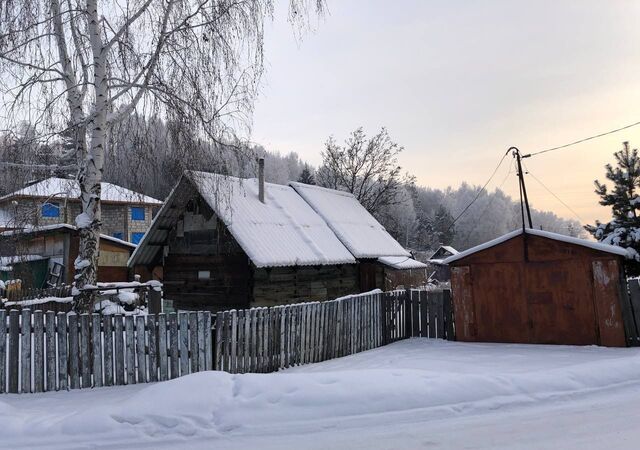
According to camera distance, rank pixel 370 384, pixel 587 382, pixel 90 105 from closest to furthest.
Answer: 1. pixel 370 384
2. pixel 587 382
3. pixel 90 105

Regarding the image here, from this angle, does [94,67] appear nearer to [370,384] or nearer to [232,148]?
[232,148]

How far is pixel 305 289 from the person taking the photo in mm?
16156

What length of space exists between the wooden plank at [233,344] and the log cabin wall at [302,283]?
5518 mm

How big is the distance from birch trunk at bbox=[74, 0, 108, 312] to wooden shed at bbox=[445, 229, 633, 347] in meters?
9.00

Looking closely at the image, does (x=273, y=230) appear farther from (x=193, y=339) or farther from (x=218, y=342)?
(x=193, y=339)

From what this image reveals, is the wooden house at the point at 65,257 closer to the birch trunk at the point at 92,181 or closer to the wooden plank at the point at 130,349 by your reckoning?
the birch trunk at the point at 92,181

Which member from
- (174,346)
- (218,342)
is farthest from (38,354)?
(218,342)

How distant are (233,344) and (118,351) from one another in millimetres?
2076

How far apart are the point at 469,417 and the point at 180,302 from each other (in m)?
12.8

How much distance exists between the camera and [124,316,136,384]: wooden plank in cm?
779

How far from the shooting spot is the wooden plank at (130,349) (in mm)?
7785

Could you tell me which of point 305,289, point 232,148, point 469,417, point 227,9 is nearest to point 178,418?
point 469,417

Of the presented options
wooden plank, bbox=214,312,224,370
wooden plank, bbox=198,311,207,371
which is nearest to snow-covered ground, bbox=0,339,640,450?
wooden plank, bbox=198,311,207,371

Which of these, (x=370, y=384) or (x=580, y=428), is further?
(x=370, y=384)
